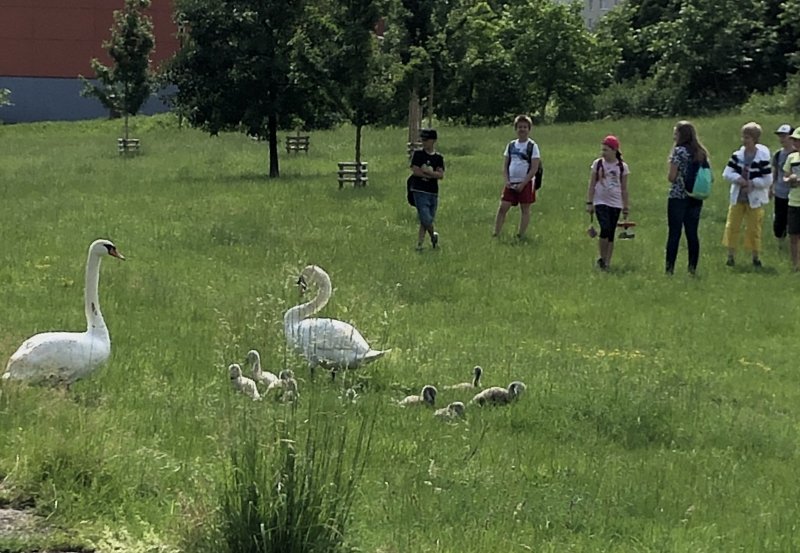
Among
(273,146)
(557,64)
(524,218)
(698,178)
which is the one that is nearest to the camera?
(698,178)

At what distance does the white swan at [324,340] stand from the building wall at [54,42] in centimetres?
6311

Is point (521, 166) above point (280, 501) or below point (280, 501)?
above

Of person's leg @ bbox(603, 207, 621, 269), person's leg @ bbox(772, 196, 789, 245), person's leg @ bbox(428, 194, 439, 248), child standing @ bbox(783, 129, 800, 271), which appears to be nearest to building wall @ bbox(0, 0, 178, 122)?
person's leg @ bbox(428, 194, 439, 248)

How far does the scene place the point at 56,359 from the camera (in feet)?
26.4

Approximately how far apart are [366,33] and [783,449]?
70.8ft

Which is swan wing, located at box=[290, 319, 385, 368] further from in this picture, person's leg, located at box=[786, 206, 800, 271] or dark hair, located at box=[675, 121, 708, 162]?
person's leg, located at box=[786, 206, 800, 271]

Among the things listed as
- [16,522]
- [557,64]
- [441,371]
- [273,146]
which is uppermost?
[557,64]

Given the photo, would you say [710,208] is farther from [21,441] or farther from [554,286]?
[21,441]

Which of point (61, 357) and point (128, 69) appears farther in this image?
point (128, 69)

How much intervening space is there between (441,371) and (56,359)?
321 centimetres

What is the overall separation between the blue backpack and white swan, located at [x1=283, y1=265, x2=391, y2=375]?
22.6 ft

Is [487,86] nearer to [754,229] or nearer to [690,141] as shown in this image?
[754,229]

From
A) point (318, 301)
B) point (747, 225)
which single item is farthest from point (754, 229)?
point (318, 301)

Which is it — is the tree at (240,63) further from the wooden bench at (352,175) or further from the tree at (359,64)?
the wooden bench at (352,175)
